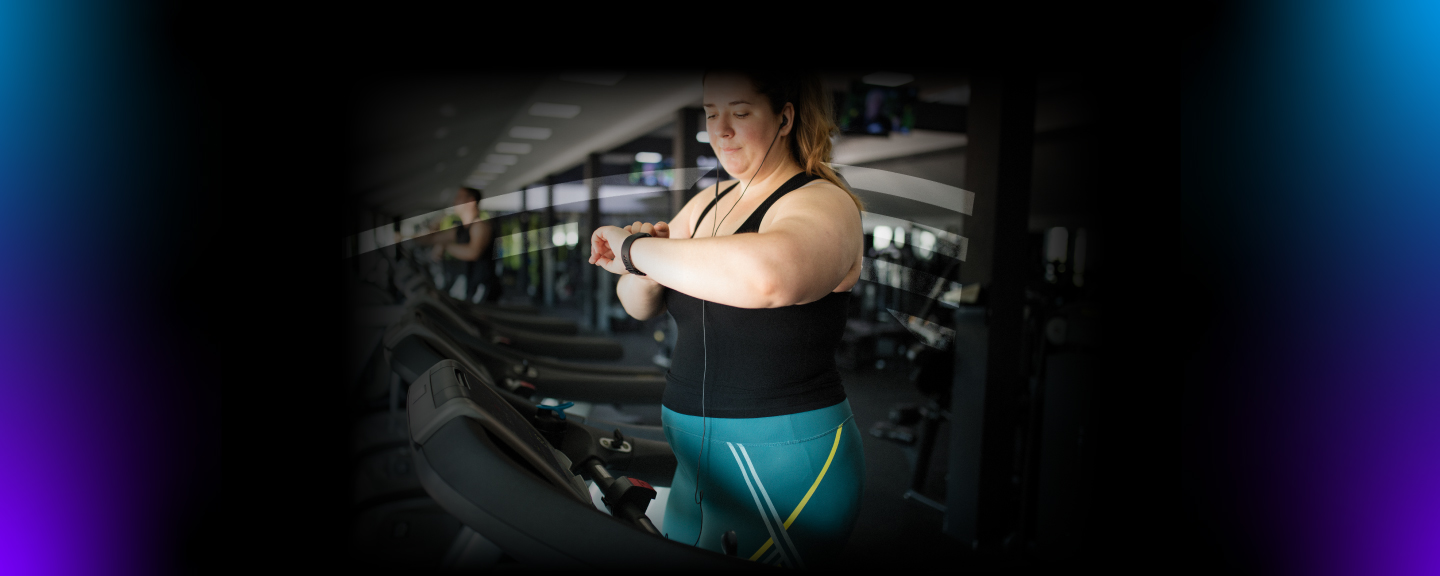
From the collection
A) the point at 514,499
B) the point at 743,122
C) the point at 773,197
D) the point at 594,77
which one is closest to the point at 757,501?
the point at 514,499

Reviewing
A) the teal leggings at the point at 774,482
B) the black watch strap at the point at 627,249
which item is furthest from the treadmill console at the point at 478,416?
the black watch strap at the point at 627,249

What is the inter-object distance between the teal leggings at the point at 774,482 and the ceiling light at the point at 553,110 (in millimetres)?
770

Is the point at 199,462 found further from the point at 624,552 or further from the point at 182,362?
the point at 624,552

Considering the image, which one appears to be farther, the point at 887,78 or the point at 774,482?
the point at 887,78

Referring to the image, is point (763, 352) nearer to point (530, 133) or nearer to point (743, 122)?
point (743, 122)

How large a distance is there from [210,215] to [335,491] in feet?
1.95

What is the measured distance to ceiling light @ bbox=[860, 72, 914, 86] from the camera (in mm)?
1252

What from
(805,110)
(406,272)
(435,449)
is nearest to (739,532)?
(435,449)

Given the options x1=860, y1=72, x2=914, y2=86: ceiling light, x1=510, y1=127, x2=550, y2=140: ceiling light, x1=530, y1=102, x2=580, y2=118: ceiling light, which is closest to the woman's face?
x1=860, y1=72, x2=914, y2=86: ceiling light

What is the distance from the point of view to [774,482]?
1.02 meters

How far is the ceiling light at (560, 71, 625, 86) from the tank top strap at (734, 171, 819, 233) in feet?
1.52

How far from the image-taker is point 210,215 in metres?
1.13

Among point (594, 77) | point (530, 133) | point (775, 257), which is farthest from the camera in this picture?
point (530, 133)

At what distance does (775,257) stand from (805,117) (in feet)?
0.95
